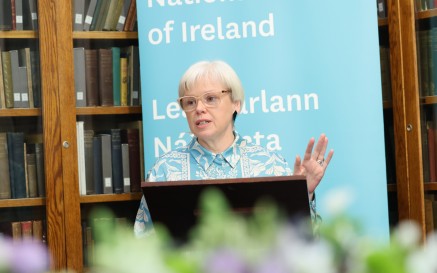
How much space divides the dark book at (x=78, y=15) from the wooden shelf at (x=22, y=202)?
812 mm

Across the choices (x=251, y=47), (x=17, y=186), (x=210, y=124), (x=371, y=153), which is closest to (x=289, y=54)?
(x=251, y=47)

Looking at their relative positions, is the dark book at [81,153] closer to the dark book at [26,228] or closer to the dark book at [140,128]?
the dark book at [140,128]

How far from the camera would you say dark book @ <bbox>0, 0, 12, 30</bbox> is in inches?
143

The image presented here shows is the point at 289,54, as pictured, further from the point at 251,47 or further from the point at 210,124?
the point at 210,124

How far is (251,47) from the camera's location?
363 cm

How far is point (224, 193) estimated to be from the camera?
157 cm

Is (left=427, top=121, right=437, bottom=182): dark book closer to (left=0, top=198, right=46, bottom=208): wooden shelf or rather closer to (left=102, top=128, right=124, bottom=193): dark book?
(left=102, top=128, right=124, bottom=193): dark book

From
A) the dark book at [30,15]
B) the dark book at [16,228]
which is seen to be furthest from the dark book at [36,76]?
the dark book at [16,228]

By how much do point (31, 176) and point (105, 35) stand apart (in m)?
0.74

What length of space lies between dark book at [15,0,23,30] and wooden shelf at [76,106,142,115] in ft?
1.52

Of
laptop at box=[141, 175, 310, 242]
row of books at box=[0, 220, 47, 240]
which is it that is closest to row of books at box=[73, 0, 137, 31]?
row of books at box=[0, 220, 47, 240]

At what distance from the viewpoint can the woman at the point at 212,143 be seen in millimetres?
2586

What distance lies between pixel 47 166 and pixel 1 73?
0.47 m

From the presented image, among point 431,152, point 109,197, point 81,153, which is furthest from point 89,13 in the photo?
point 431,152
